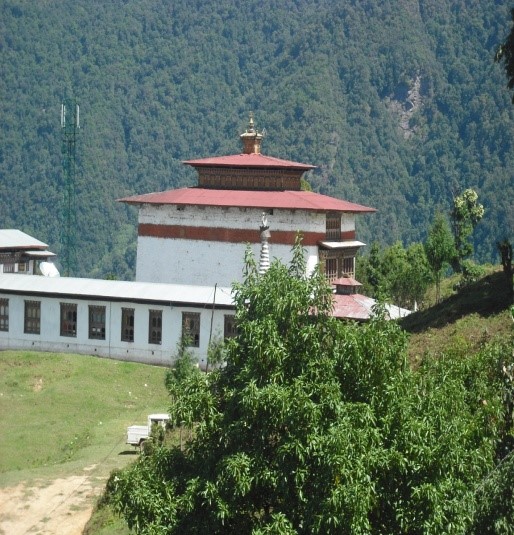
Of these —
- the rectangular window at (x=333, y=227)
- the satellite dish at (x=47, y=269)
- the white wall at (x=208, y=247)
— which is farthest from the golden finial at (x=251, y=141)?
the satellite dish at (x=47, y=269)

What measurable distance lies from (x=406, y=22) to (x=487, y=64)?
51.7 ft

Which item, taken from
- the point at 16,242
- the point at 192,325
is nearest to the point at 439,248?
the point at 192,325

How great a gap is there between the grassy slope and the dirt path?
26.1ft

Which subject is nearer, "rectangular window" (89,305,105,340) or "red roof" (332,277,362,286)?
"rectangular window" (89,305,105,340)

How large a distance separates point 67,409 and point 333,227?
1804 centimetres

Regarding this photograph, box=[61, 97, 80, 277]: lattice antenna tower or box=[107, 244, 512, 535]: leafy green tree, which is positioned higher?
box=[61, 97, 80, 277]: lattice antenna tower

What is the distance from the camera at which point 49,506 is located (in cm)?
2995

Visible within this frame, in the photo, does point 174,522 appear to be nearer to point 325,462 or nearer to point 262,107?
point 325,462

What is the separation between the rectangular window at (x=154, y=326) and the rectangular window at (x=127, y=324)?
2.41ft

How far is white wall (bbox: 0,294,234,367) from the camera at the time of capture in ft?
151

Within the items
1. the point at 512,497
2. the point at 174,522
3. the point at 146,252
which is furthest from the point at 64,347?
the point at 512,497

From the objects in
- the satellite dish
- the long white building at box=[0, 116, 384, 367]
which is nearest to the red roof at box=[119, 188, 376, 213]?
the long white building at box=[0, 116, 384, 367]

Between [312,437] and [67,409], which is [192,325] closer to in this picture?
[67,409]

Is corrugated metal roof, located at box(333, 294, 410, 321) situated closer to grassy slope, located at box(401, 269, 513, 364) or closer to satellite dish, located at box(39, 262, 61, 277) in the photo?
grassy slope, located at box(401, 269, 513, 364)
